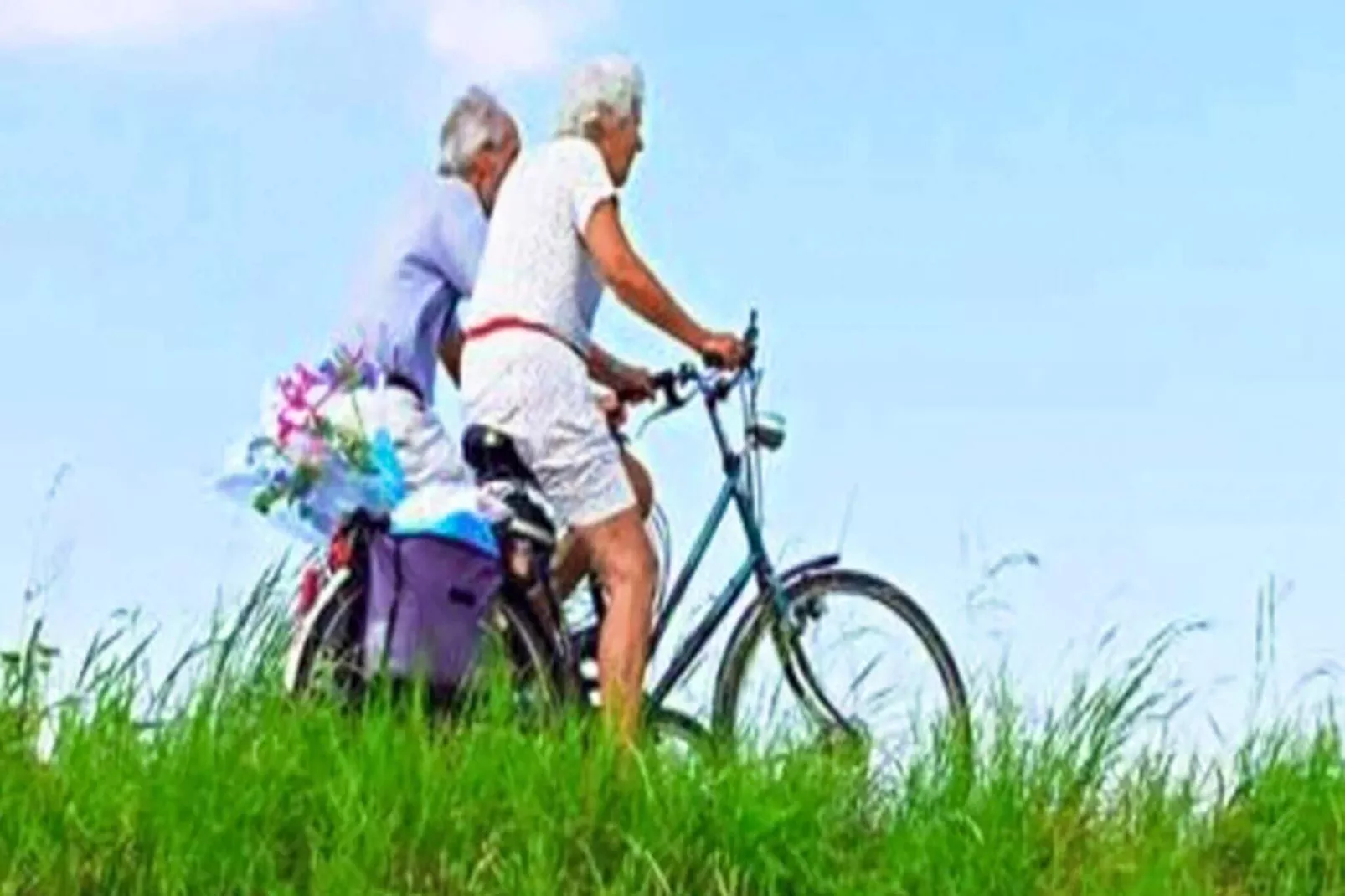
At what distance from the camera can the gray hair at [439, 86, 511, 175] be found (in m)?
11.3

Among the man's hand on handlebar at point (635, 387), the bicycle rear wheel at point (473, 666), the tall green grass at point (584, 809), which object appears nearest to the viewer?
the tall green grass at point (584, 809)

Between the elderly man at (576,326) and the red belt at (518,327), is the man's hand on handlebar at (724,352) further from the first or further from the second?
the red belt at (518,327)

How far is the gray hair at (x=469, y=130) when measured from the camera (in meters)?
11.3

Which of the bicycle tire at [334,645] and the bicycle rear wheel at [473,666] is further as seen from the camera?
the bicycle tire at [334,645]

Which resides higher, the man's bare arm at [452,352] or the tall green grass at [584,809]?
the man's bare arm at [452,352]

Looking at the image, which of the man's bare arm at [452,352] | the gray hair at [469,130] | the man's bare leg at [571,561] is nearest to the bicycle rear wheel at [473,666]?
the man's bare leg at [571,561]

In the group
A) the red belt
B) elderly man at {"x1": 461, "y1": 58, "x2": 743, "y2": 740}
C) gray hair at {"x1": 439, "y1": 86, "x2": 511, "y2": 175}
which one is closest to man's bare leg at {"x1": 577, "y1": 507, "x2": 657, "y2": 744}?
elderly man at {"x1": 461, "y1": 58, "x2": 743, "y2": 740}

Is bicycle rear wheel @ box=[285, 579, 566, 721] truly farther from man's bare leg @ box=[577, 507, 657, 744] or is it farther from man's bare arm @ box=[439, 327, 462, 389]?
man's bare arm @ box=[439, 327, 462, 389]

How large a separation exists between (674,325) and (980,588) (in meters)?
1.05

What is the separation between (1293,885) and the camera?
9.35 m

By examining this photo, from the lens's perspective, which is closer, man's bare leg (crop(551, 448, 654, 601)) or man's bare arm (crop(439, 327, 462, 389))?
man's bare leg (crop(551, 448, 654, 601))

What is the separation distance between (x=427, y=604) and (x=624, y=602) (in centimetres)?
50

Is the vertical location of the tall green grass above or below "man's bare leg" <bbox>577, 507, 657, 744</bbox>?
below

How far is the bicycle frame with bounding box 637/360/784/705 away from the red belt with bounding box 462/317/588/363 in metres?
0.64
